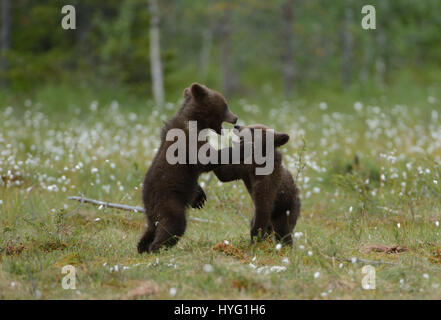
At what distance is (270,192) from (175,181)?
3.23 ft

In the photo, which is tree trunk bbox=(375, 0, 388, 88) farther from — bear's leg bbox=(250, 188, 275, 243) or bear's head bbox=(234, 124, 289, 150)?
bear's leg bbox=(250, 188, 275, 243)

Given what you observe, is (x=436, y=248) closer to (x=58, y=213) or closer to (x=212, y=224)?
(x=212, y=224)

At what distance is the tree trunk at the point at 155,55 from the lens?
58.6 feet

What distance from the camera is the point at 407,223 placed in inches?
270

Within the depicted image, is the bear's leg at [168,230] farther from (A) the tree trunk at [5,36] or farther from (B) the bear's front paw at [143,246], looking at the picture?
(A) the tree trunk at [5,36]

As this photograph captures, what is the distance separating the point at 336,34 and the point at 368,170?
23539 millimetres

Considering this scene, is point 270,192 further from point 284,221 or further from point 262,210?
point 284,221

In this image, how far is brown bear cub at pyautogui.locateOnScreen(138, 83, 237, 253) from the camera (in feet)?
18.8

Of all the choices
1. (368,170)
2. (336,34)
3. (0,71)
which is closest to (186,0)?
(336,34)

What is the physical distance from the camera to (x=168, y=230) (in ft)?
18.6

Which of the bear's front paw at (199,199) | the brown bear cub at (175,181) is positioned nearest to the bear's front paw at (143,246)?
the brown bear cub at (175,181)

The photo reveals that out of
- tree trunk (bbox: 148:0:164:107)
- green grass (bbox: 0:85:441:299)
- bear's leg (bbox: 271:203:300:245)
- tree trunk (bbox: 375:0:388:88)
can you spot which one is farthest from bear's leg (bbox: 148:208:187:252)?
tree trunk (bbox: 375:0:388:88)

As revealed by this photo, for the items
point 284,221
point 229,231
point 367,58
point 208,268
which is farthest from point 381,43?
point 208,268

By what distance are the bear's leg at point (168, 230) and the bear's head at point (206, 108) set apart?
3.32 feet
